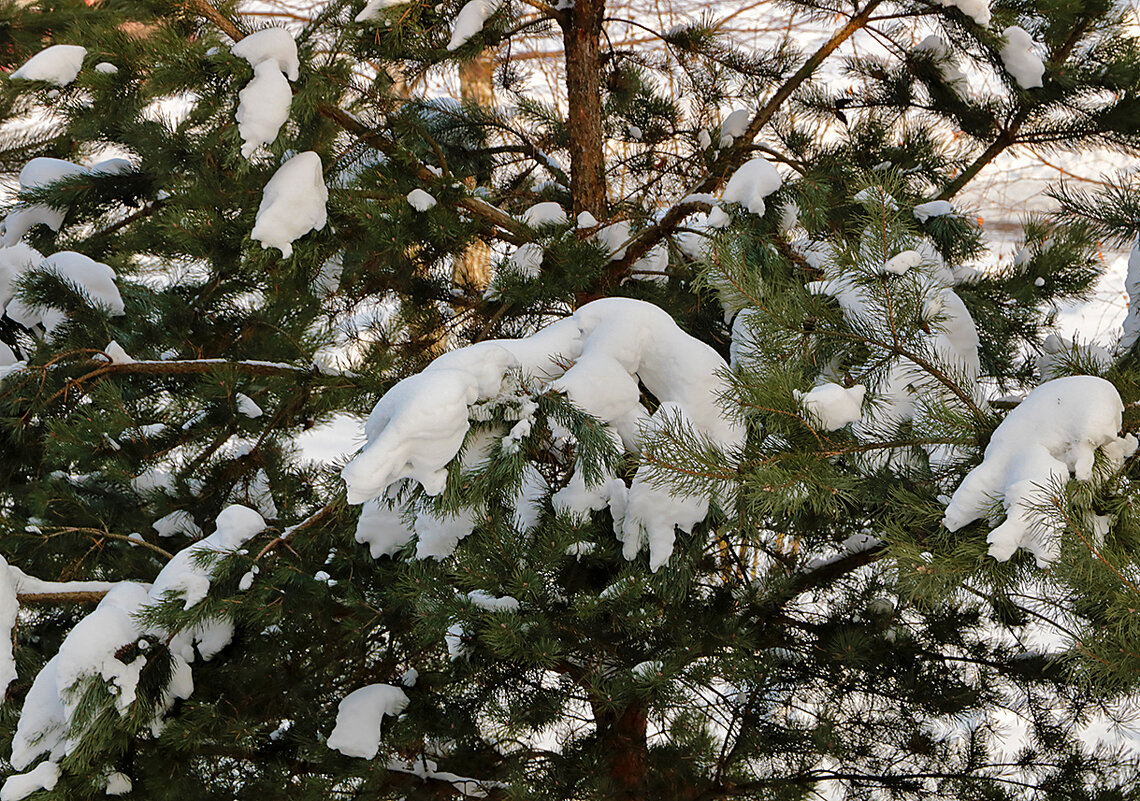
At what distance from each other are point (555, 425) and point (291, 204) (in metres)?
1.00

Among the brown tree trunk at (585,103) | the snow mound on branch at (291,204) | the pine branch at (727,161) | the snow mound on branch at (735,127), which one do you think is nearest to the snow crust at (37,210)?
the snow mound on branch at (291,204)

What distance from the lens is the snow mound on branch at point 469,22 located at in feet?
7.58

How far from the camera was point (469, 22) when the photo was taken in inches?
91.0

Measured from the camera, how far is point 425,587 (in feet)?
6.03

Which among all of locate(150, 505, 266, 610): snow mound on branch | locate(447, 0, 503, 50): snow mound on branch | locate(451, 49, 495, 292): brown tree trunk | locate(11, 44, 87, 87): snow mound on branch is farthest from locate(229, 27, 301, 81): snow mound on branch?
locate(150, 505, 266, 610): snow mound on branch

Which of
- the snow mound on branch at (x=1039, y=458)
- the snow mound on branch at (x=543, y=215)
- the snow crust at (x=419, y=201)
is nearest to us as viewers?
the snow mound on branch at (x=1039, y=458)

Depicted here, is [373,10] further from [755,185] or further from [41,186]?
[41,186]

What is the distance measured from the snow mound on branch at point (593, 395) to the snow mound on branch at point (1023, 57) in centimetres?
144

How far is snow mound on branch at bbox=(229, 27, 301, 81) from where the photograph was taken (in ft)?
5.80

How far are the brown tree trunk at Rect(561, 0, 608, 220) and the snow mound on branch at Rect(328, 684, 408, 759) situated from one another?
4.84 ft

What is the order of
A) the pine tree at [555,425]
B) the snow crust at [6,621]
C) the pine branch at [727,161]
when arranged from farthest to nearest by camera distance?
the pine branch at [727,161] → the snow crust at [6,621] → the pine tree at [555,425]

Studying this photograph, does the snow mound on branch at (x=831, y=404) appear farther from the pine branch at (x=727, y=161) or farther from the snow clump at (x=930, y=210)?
the pine branch at (x=727, y=161)

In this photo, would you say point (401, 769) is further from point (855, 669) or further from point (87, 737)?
point (855, 669)

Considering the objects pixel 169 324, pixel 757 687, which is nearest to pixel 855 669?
pixel 757 687
